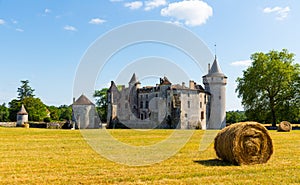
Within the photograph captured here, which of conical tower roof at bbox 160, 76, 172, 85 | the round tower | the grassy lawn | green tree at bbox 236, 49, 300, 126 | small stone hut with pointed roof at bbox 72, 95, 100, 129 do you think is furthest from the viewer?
small stone hut with pointed roof at bbox 72, 95, 100, 129

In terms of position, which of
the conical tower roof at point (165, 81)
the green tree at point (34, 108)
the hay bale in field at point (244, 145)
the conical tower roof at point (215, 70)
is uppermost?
the conical tower roof at point (215, 70)

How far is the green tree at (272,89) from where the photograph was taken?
5059 cm

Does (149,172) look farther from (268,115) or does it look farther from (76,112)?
(76,112)

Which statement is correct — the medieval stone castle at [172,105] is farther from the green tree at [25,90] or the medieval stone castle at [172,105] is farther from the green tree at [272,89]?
the green tree at [25,90]

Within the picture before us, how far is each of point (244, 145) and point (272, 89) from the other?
44.1m

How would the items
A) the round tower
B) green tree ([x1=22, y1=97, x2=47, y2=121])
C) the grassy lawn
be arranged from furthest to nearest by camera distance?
green tree ([x1=22, y1=97, x2=47, y2=121]) → the round tower → the grassy lawn

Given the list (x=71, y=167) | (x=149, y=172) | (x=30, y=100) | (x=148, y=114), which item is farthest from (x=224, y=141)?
(x=30, y=100)

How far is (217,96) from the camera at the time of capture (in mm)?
58562

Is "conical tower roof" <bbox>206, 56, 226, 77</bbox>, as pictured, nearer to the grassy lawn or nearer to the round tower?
the round tower

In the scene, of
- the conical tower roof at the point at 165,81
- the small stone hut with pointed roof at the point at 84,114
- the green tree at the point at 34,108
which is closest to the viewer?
the conical tower roof at the point at 165,81

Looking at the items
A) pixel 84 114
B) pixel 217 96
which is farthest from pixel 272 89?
pixel 84 114

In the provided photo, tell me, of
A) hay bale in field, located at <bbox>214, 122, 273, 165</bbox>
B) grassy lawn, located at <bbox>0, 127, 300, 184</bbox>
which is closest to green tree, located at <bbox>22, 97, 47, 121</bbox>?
grassy lawn, located at <bbox>0, 127, 300, 184</bbox>

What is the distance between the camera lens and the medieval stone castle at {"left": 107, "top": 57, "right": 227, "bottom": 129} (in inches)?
2206

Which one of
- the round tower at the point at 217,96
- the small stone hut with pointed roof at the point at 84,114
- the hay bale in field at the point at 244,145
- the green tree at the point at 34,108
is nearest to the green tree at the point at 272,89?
the round tower at the point at 217,96
